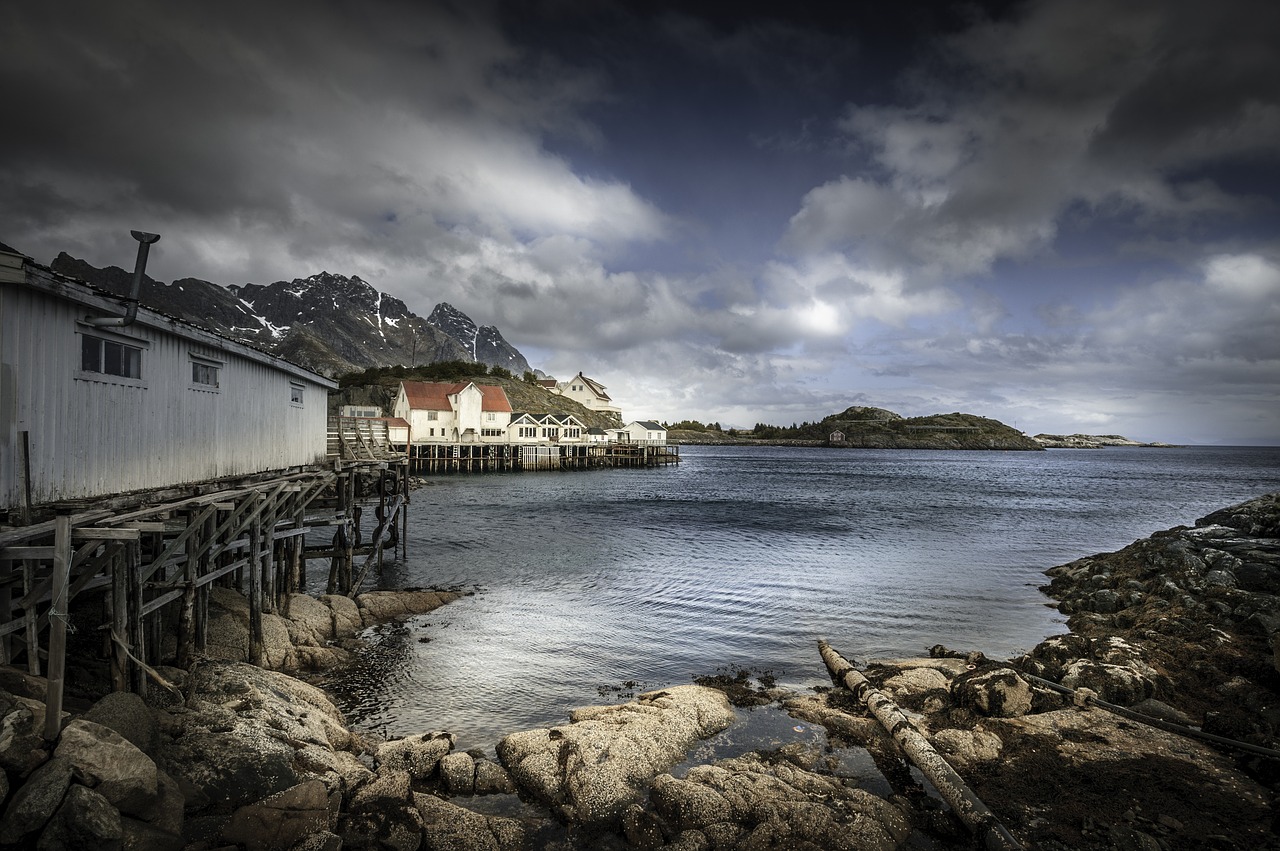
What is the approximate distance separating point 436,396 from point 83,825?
7860 centimetres

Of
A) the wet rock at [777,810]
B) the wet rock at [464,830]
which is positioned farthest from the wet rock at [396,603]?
the wet rock at [777,810]

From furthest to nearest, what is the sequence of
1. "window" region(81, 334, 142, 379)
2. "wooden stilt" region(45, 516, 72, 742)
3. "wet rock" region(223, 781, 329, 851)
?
"window" region(81, 334, 142, 379), "wet rock" region(223, 781, 329, 851), "wooden stilt" region(45, 516, 72, 742)

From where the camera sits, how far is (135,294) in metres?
10.2

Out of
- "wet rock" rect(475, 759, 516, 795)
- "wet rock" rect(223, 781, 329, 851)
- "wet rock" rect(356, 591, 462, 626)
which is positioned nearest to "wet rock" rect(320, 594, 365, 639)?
"wet rock" rect(356, 591, 462, 626)

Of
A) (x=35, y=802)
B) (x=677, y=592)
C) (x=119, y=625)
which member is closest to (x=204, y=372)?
(x=119, y=625)

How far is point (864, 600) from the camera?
19547 mm

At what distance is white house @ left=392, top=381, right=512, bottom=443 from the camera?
259 feet

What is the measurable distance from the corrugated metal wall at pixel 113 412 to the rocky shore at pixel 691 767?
3.38 m

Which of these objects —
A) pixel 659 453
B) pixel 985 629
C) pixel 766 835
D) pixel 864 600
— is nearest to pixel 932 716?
pixel 766 835

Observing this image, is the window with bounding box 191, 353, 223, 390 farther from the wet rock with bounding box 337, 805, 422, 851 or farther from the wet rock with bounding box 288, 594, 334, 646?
the wet rock with bounding box 337, 805, 422, 851

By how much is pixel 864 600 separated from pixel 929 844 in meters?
13.0

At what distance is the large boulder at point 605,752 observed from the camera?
7715 millimetres

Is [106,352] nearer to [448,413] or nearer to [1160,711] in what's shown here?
[1160,711]

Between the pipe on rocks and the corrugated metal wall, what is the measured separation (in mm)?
12704
